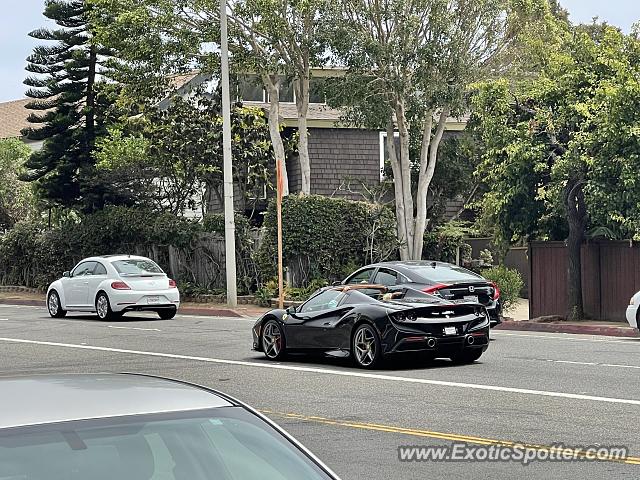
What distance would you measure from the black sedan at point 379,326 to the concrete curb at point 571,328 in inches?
298

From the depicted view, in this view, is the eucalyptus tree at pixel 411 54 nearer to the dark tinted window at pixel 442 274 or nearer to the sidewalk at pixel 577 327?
the sidewalk at pixel 577 327

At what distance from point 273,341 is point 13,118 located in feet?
176

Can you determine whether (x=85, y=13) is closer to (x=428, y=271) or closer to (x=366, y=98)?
(x=366, y=98)

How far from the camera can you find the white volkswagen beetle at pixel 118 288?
86.1ft

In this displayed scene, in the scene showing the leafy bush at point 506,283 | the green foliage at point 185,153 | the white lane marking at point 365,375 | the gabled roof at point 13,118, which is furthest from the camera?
the gabled roof at point 13,118

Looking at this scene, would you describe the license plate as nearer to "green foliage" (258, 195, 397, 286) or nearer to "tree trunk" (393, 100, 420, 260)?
"green foliage" (258, 195, 397, 286)

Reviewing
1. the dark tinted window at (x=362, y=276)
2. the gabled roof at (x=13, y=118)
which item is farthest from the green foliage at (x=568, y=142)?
the gabled roof at (x=13, y=118)

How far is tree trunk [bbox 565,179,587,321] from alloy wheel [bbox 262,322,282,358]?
36.5ft

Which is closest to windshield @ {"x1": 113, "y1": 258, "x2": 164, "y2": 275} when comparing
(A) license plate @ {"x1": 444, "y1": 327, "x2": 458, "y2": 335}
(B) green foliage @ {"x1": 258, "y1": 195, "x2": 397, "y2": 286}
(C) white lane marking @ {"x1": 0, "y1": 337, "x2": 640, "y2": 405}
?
(C) white lane marking @ {"x1": 0, "y1": 337, "x2": 640, "y2": 405}

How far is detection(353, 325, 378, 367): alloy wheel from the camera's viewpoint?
15609mm

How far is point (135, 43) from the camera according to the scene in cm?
3438

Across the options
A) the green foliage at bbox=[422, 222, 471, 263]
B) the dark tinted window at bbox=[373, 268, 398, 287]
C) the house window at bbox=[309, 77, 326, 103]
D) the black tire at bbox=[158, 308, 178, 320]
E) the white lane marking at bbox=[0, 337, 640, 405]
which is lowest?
the white lane marking at bbox=[0, 337, 640, 405]

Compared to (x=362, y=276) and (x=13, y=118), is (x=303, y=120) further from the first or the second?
(x=13, y=118)

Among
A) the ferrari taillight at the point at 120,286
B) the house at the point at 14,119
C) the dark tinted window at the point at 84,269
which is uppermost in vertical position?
the house at the point at 14,119
